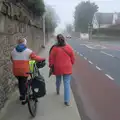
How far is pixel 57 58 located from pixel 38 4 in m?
19.6

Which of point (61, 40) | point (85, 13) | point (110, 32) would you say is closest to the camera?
point (61, 40)

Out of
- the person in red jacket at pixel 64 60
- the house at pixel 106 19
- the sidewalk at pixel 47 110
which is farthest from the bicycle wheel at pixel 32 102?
the house at pixel 106 19

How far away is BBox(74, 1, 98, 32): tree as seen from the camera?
110662 millimetres

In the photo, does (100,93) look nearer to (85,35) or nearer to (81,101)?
(81,101)

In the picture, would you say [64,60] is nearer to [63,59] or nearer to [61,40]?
[63,59]

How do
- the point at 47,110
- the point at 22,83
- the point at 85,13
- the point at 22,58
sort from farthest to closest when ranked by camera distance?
the point at 85,13, the point at 22,83, the point at 47,110, the point at 22,58

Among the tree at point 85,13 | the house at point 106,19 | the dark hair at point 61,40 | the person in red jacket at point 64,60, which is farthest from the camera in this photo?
the house at point 106,19

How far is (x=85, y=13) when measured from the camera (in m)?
111

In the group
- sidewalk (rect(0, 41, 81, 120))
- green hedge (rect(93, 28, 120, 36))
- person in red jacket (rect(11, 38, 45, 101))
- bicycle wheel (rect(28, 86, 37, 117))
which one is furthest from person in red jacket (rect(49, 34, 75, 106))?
green hedge (rect(93, 28, 120, 36))

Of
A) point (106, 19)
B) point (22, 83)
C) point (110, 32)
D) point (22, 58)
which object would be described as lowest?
point (110, 32)

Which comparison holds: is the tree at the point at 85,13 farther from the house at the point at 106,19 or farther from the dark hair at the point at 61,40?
the dark hair at the point at 61,40

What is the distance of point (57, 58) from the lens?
25.9 feet

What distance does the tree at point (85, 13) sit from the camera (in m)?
111

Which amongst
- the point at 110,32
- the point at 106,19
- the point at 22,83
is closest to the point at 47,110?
the point at 22,83
